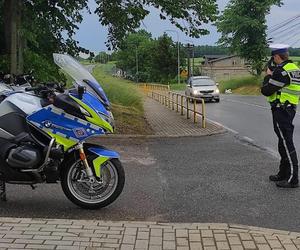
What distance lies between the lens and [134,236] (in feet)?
16.5

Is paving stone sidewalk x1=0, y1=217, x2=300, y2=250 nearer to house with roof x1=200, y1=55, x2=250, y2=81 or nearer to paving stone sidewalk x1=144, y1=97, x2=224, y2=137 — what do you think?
paving stone sidewalk x1=144, y1=97, x2=224, y2=137

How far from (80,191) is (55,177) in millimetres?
321

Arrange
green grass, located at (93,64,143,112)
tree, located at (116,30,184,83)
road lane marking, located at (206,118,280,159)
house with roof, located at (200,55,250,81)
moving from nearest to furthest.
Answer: road lane marking, located at (206,118,280,159)
green grass, located at (93,64,143,112)
tree, located at (116,30,184,83)
house with roof, located at (200,55,250,81)

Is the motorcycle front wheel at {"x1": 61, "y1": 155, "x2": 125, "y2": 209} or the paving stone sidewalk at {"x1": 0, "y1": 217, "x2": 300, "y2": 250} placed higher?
the motorcycle front wheel at {"x1": 61, "y1": 155, "x2": 125, "y2": 209}

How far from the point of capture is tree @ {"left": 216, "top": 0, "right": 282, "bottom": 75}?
205 feet

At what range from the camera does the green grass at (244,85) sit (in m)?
60.6

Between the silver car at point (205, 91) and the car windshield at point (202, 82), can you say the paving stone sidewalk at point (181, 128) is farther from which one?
the car windshield at point (202, 82)

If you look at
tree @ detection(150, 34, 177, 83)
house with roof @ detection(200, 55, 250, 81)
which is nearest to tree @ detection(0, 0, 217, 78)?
tree @ detection(150, 34, 177, 83)

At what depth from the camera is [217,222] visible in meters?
5.80

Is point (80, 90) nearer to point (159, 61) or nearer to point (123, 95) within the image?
point (123, 95)

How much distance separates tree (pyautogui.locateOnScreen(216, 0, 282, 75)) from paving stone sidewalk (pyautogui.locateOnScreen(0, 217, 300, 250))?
5803 centimetres

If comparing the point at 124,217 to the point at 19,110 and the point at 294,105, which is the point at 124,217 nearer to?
the point at 19,110

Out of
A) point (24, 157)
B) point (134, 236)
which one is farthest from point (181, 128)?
point (134, 236)

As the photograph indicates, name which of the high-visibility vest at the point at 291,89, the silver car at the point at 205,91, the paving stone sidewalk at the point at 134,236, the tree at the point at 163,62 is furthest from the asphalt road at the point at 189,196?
the tree at the point at 163,62
